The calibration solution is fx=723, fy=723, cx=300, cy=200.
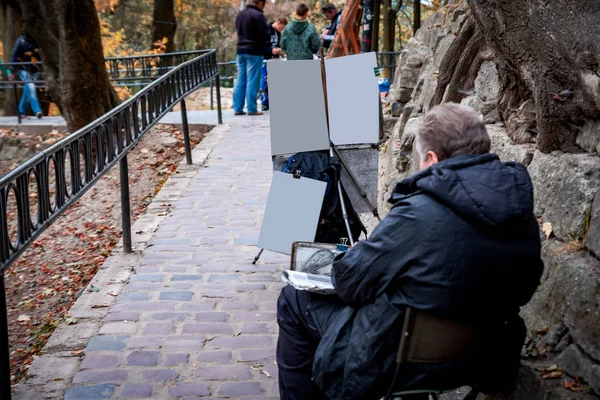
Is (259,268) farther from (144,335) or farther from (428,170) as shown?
(428,170)

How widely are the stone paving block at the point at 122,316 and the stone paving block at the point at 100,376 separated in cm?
81

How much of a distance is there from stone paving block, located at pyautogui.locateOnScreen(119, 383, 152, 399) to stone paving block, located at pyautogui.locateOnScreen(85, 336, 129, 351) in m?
0.55

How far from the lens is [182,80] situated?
9.55 meters

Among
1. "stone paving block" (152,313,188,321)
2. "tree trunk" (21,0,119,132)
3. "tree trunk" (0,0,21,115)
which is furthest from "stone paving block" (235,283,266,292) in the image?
"tree trunk" (0,0,21,115)

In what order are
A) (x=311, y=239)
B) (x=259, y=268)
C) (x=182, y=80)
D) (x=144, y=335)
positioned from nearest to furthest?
(x=144, y=335) < (x=311, y=239) < (x=259, y=268) < (x=182, y=80)

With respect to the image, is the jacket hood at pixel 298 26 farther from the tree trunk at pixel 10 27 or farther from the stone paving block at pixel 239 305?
the tree trunk at pixel 10 27

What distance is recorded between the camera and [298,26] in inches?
521

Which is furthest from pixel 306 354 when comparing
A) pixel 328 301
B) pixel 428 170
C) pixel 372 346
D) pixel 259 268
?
pixel 259 268

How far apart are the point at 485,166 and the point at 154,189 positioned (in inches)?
291

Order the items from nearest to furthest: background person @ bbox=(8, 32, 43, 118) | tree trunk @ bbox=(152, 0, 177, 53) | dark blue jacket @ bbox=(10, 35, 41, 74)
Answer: background person @ bbox=(8, 32, 43, 118), dark blue jacket @ bbox=(10, 35, 41, 74), tree trunk @ bbox=(152, 0, 177, 53)

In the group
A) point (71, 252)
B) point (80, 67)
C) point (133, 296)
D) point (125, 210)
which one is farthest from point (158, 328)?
point (80, 67)

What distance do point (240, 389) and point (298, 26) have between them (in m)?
10.0

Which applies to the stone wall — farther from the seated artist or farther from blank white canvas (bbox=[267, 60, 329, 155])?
blank white canvas (bbox=[267, 60, 329, 155])

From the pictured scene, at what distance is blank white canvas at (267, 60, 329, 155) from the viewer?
16.4 ft
